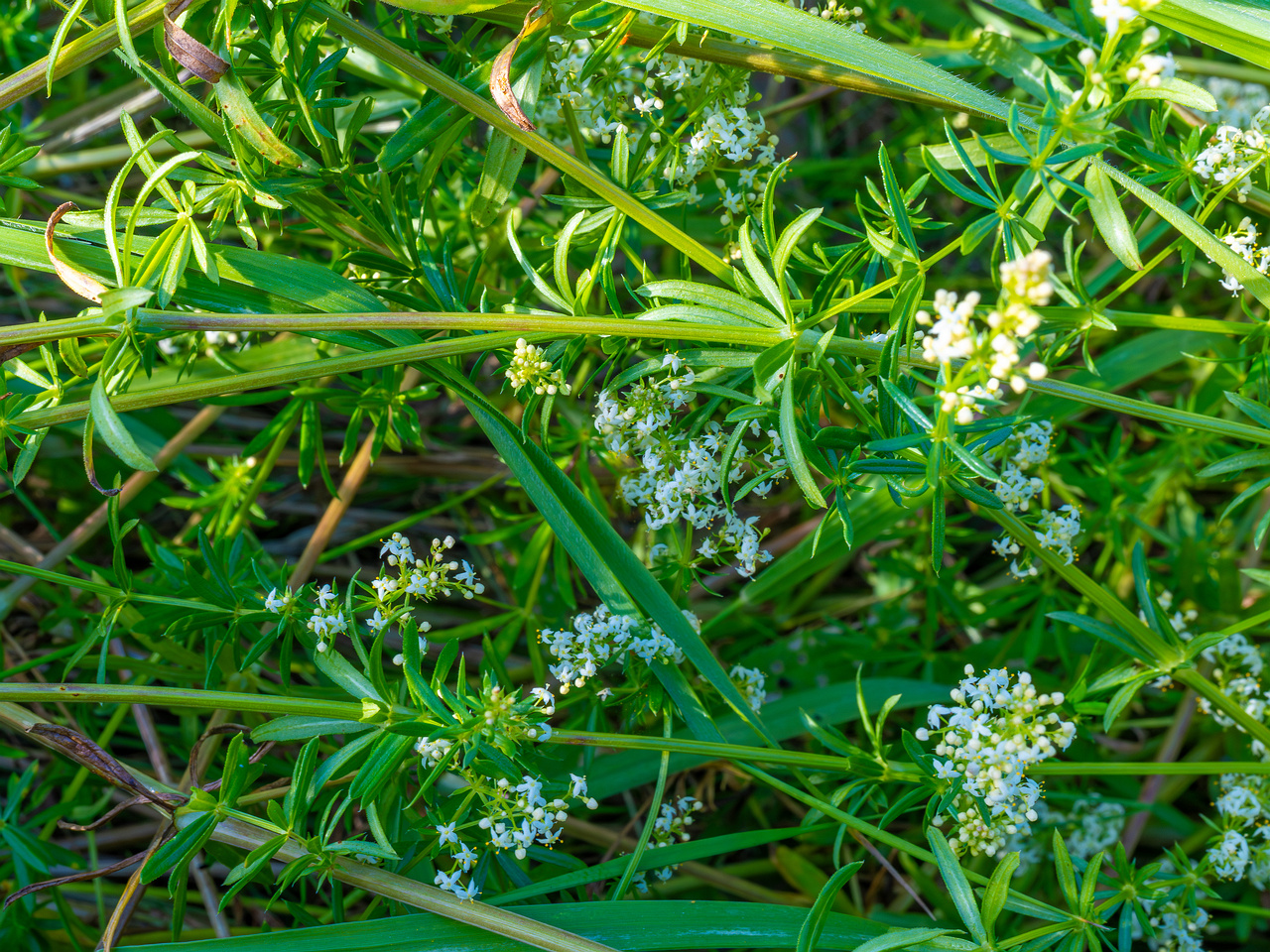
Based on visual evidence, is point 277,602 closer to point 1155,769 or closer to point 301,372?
point 301,372

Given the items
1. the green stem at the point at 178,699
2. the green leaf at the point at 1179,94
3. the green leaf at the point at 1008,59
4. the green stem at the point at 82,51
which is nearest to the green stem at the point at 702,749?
the green stem at the point at 178,699

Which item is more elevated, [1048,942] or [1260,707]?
[1260,707]

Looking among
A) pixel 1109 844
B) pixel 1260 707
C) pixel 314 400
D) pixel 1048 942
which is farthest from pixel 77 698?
pixel 1109 844

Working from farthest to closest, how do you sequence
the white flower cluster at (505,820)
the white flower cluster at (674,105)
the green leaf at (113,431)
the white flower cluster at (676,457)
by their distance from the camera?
the white flower cluster at (674,105) < the white flower cluster at (676,457) < the white flower cluster at (505,820) < the green leaf at (113,431)

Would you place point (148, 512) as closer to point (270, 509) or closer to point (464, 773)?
point (270, 509)

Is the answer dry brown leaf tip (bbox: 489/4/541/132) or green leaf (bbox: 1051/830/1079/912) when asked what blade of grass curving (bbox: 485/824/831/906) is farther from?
dry brown leaf tip (bbox: 489/4/541/132)

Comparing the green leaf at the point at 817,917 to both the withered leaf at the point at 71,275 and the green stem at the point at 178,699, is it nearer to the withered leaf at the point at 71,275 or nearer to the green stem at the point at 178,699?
the green stem at the point at 178,699

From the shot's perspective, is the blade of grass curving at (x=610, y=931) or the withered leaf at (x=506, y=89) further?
the blade of grass curving at (x=610, y=931)
